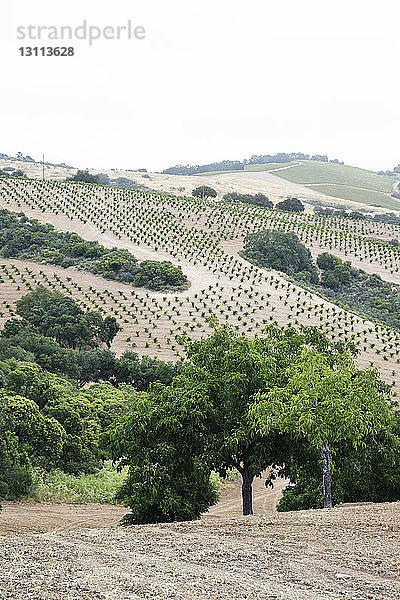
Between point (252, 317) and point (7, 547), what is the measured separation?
3285cm

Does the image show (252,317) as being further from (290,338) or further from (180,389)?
(180,389)

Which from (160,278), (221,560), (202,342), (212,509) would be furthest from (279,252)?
(221,560)

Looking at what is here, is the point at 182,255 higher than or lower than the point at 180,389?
higher

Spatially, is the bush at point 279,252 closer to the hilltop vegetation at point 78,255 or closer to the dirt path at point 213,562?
the hilltop vegetation at point 78,255

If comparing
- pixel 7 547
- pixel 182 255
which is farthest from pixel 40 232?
pixel 7 547

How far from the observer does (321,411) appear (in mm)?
10766

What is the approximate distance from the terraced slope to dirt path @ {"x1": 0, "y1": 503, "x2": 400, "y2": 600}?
15.6 meters

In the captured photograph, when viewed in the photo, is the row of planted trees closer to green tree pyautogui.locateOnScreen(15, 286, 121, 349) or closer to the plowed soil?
the plowed soil

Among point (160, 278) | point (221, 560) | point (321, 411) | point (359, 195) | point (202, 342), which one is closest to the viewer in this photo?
point (221, 560)

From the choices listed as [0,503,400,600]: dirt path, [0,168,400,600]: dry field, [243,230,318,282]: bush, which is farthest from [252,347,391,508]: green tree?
[243,230,318,282]: bush

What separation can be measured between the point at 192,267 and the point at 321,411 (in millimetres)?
39228

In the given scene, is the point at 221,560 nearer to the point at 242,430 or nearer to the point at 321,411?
the point at 321,411

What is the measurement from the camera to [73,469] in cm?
1806

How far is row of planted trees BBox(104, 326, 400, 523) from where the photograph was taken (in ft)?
35.9
